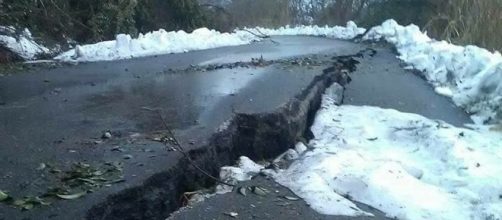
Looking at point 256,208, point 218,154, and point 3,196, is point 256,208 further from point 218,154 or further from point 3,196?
point 3,196

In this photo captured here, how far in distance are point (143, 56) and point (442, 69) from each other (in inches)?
186

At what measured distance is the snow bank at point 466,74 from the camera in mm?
5566

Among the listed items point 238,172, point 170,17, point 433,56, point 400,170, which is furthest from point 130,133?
point 170,17

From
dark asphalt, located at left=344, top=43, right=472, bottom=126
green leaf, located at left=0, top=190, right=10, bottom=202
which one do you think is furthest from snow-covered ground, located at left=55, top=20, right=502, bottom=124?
green leaf, located at left=0, top=190, right=10, bottom=202

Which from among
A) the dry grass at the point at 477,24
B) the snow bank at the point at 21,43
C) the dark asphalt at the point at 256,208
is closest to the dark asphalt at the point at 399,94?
the dry grass at the point at 477,24

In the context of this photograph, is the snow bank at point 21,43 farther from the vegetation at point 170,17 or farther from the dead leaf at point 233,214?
the dead leaf at point 233,214

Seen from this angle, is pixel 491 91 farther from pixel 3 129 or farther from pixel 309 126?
pixel 3 129

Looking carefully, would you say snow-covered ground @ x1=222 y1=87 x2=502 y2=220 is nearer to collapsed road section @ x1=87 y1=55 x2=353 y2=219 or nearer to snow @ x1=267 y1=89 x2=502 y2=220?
snow @ x1=267 y1=89 x2=502 y2=220

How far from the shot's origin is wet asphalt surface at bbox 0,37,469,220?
2982 mm

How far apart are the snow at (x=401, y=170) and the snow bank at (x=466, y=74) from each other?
773mm

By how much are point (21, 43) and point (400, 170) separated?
7.04 meters

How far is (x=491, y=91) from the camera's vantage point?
570cm

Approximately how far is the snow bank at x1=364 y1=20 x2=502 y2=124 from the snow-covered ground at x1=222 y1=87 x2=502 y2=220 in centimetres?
70

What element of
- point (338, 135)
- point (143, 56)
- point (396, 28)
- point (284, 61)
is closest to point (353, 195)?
point (338, 135)
